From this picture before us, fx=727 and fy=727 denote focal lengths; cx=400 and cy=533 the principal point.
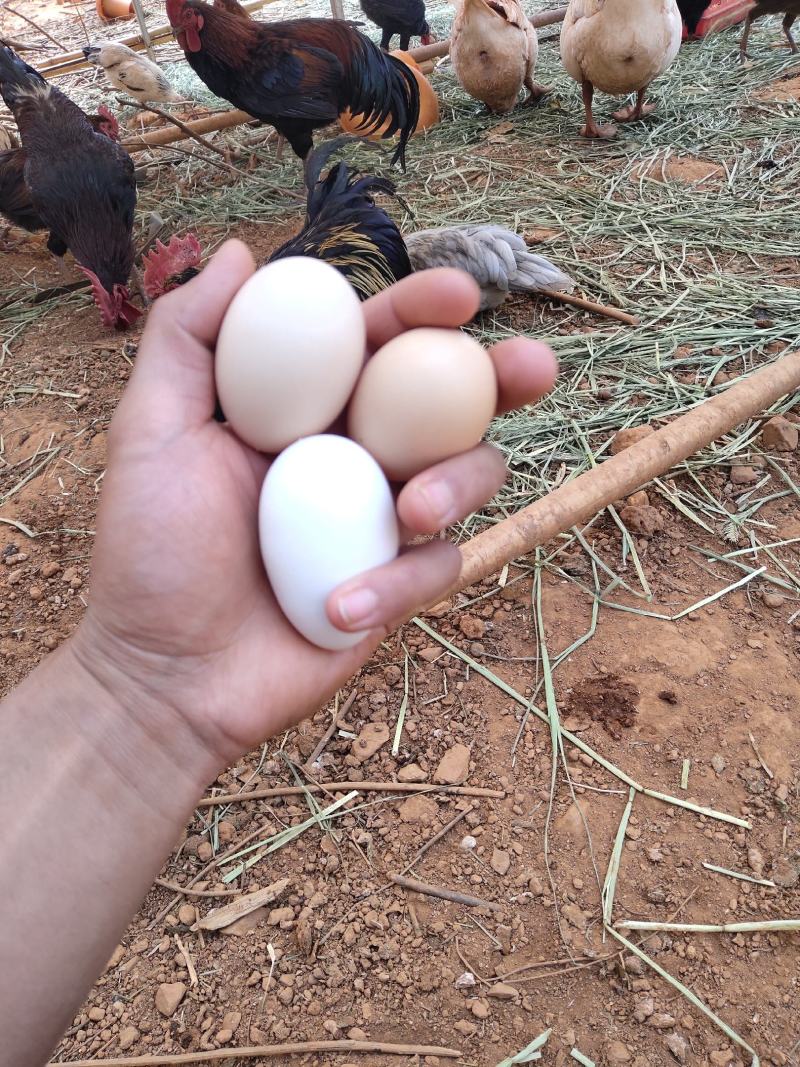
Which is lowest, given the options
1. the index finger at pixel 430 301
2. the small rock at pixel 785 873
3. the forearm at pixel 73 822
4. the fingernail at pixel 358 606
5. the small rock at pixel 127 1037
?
the small rock at pixel 785 873

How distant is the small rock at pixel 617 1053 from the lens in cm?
119

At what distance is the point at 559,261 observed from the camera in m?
3.34

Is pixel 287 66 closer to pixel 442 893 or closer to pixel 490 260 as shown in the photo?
pixel 490 260

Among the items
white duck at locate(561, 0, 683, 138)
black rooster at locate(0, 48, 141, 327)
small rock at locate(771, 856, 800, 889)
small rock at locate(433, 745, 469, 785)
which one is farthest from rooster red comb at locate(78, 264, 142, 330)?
small rock at locate(771, 856, 800, 889)

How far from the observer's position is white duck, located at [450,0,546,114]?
4645 mm

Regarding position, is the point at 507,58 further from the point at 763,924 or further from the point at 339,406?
the point at 763,924

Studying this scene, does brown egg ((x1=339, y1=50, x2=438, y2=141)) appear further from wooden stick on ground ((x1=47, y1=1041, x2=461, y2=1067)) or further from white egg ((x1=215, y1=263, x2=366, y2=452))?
wooden stick on ground ((x1=47, y1=1041, x2=461, y2=1067))

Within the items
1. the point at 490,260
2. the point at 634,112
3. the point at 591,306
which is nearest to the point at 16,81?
the point at 490,260

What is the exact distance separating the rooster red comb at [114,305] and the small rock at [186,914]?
280cm

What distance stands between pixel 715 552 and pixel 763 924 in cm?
99

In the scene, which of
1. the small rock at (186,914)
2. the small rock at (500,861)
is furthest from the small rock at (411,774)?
the small rock at (186,914)

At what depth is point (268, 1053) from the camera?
123 centimetres

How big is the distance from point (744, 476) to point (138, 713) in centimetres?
189

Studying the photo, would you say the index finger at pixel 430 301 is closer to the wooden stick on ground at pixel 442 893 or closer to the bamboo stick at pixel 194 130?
the wooden stick on ground at pixel 442 893
